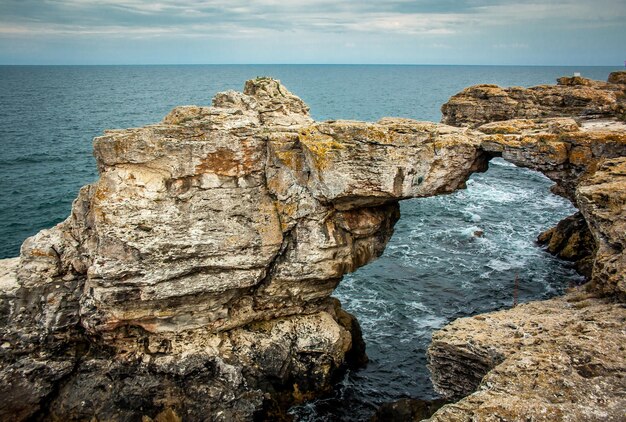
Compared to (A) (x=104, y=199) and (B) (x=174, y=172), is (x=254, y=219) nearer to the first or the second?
(B) (x=174, y=172)

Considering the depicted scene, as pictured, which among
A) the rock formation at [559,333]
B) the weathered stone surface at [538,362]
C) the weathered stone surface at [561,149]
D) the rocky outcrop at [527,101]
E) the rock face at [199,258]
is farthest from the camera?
the rocky outcrop at [527,101]

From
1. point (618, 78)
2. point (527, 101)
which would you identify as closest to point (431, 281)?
point (527, 101)

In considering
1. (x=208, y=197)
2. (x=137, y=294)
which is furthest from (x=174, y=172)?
(x=137, y=294)

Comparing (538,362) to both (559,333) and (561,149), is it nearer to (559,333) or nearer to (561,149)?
(559,333)

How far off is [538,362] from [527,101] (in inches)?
1469

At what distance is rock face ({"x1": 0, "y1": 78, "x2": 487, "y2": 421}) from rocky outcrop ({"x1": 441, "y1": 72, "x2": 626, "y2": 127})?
81.1 ft

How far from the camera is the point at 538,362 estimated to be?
14109 mm

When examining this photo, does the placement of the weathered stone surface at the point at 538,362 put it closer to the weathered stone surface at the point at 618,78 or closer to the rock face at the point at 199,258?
the rock face at the point at 199,258

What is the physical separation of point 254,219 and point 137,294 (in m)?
6.33

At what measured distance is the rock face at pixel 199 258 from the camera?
882 inches

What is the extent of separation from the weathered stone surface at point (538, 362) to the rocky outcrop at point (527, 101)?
1153 inches

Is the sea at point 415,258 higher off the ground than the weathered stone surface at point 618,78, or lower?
lower

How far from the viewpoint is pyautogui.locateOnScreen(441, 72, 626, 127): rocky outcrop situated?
42594mm

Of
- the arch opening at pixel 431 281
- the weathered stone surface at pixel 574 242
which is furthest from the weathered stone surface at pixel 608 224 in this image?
the weathered stone surface at pixel 574 242
